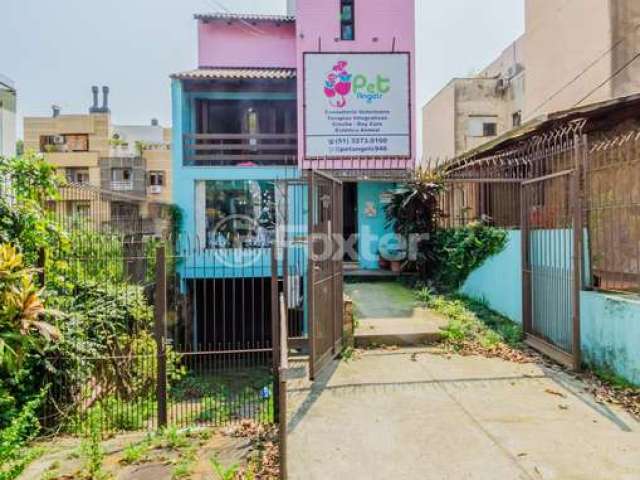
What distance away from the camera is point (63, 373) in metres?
5.24

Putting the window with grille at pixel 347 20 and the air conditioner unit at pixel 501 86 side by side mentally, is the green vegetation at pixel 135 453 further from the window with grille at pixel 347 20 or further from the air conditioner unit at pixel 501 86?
the air conditioner unit at pixel 501 86

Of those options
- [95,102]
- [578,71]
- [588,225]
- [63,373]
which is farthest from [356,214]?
[95,102]

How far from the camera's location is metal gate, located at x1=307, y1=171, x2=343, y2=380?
5.16m

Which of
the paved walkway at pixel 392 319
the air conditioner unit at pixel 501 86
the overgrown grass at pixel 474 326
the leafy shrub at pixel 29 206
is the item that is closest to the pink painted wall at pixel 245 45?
the paved walkway at pixel 392 319

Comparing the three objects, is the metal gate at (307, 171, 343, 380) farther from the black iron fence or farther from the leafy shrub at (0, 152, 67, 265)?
the leafy shrub at (0, 152, 67, 265)

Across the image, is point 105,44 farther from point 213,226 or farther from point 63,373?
point 63,373

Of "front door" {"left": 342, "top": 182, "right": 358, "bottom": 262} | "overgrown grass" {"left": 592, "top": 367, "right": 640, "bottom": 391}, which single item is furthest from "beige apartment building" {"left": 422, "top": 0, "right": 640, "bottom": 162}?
"overgrown grass" {"left": 592, "top": 367, "right": 640, "bottom": 391}

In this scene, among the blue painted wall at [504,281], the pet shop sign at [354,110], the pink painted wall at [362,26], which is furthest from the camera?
the pink painted wall at [362,26]

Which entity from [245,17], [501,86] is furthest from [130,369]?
[501,86]

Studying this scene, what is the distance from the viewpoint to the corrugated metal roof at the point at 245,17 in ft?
50.6

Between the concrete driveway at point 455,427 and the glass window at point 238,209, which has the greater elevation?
the glass window at point 238,209

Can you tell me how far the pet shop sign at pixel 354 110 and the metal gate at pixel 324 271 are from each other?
23.9ft

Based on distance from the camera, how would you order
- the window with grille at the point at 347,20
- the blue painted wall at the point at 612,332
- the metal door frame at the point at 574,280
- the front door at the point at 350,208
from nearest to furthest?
the blue painted wall at the point at 612,332 → the metal door frame at the point at 574,280 → the window with grille at the point at 347,20 → the front door at the point at 350,208

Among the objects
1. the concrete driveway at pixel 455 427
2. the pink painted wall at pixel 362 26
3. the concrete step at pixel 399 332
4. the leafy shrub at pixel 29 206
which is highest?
the pink painted wall at pixel 362 26
